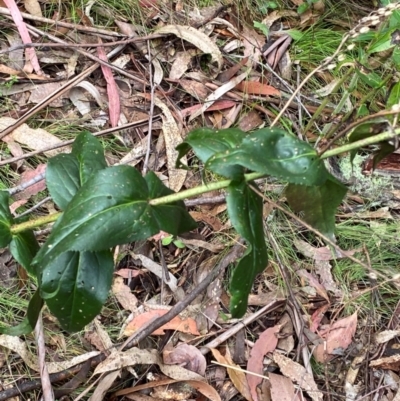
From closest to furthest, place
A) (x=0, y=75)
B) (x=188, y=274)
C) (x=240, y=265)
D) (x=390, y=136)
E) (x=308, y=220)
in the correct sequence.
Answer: (x=390, y=136), (x=240, y=265), (x=308, y=220), (x=188, y=274), (x=0, y=75)

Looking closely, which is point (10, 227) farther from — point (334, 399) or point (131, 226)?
point (334, 399)

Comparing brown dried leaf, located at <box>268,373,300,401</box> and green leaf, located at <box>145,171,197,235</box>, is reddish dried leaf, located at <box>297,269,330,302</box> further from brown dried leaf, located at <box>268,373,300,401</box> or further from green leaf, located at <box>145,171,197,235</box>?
green leaf, located at <box>145,171,197,235</box>

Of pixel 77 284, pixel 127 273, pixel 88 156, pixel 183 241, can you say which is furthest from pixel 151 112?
pixel 77 284

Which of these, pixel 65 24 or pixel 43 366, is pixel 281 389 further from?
pixel 65 24

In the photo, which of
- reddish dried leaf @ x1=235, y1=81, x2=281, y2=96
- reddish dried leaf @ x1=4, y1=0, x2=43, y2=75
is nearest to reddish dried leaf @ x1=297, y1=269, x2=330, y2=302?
reddish dried leaf @ x1=235, y1=81, x2=281, y2=96

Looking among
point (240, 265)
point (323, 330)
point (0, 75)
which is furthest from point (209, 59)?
point (240, 265)
